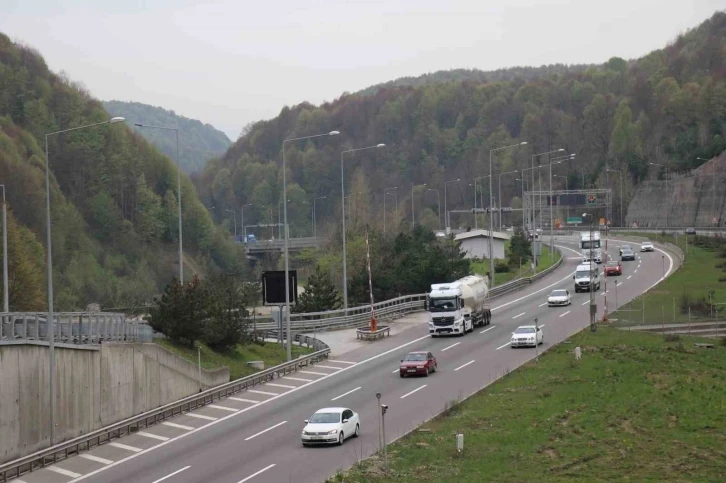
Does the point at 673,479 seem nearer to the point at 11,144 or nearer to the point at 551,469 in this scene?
the point at 551,469

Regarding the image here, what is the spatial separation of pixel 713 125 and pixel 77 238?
112m

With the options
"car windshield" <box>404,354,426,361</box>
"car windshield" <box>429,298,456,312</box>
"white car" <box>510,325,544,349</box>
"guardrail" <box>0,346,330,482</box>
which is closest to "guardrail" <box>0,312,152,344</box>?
"guardrail" <box>0,346,330,482</box>

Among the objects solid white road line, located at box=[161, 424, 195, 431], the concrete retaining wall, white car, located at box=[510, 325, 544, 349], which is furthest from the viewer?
white car, located at box=[510, 325, 544, 349]

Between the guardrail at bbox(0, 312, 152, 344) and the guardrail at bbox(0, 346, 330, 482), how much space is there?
3.67 meters

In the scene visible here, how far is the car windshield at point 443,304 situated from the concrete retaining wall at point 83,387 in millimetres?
16878

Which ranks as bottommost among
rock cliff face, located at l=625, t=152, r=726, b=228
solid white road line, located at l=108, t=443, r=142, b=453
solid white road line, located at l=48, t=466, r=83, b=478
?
solid white road line, located at l=48, t=466, r=83, b=478

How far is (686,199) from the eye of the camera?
144 meters

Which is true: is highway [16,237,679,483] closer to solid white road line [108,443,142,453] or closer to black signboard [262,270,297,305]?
solid white road line [108,443,142,453]

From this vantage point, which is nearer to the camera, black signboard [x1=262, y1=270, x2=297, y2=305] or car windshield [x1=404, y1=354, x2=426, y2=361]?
car windshield [x1=404, y1=354, x2=426, y2=361]

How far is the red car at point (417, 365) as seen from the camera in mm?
46844

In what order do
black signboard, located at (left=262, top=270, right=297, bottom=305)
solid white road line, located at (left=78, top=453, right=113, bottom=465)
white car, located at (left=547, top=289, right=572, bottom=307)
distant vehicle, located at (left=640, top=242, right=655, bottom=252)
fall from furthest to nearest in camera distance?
distant vehicle, located at (left=640, top=242, right=655, bottom=252), white car, located at (left=547, top=289, right=572, bottom=307), black signboard, located at (left=262, top=270, right=297, bottom=305), solid white road line, located at (left=78, top=453, right=113, bottom=465)

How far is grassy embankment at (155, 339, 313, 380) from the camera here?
155 feet

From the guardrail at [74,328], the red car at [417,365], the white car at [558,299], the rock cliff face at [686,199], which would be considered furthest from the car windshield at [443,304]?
the rock cliff face at [686,199]

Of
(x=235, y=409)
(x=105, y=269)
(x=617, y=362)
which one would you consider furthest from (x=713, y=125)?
(x=235, y=409)
